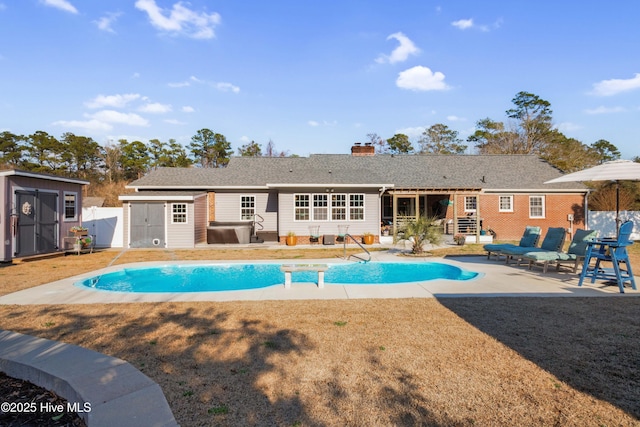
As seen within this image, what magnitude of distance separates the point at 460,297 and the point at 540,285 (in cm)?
245

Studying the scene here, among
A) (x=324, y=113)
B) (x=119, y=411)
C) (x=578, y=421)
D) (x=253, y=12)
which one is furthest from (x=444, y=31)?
(x=119, y=411)

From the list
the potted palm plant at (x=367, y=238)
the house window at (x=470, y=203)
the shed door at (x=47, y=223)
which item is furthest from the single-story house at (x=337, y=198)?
the shed door at (x=47, y=223)

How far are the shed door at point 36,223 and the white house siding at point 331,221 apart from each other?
9241 millimetres

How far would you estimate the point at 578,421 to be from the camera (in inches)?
109

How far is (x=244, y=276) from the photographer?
427 inches

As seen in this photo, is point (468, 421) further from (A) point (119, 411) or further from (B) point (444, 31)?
(B) point (444, 31)

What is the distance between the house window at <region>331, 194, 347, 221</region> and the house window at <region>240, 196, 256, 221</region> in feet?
15.3

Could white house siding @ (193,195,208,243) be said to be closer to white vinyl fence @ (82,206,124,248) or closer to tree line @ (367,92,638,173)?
white vinyl fence @ (82,206,124,248)

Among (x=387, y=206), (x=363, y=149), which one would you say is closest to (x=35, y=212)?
(x=387, y=206)

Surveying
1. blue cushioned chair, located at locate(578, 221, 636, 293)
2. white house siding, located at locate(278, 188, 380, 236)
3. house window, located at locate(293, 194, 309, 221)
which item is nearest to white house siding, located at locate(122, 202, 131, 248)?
white house siding, located at locate(278, 188, 380, 236)

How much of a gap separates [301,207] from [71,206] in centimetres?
993

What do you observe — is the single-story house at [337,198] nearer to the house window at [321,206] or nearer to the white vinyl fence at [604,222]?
the house window at [321,206]

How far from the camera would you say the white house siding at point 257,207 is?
19.9m

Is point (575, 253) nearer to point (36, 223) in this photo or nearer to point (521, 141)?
point (36, 223)
